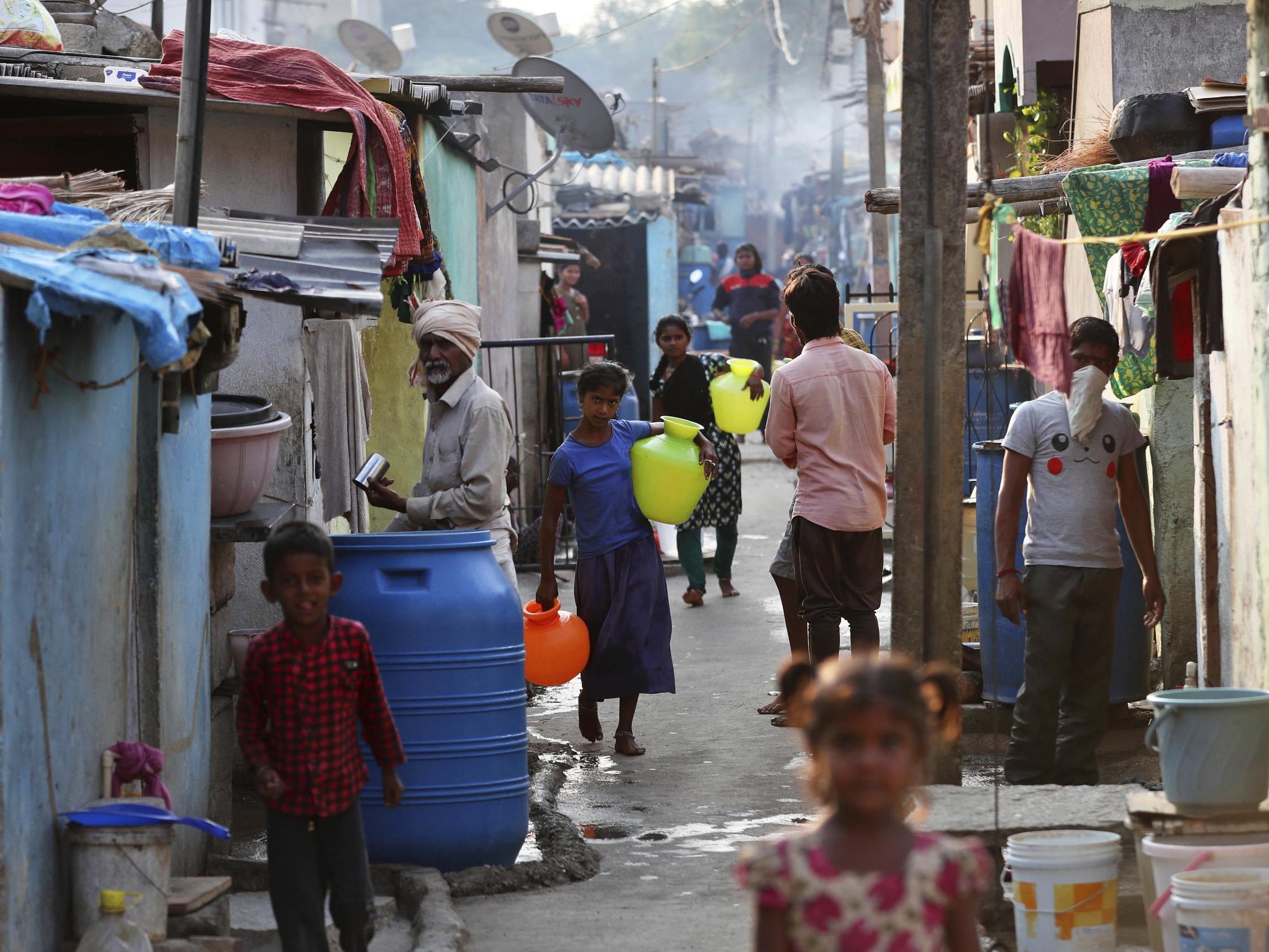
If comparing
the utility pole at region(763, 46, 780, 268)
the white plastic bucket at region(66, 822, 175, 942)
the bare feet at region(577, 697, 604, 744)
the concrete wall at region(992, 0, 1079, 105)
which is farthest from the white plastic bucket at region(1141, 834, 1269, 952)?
the utility pole at region(763, 46, 780, 268)

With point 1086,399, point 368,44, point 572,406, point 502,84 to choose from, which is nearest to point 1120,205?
point 1086,399

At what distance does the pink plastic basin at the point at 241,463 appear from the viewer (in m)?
5.56

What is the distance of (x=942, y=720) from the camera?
2910 millimetres

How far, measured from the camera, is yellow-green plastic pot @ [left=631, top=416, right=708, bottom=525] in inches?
276

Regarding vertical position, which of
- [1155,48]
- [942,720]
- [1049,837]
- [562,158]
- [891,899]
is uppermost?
[562,158]

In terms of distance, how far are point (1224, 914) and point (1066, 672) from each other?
215 cm

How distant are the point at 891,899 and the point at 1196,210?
12.7 feet

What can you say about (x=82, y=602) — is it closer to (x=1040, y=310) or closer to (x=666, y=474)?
(x=1040, y=310)

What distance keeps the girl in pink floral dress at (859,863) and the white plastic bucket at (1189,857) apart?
5.35ft

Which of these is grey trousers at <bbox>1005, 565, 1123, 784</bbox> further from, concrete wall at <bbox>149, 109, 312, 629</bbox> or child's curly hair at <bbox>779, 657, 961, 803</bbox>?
child's curly hair at <bbox>779, 657, 961, 803</bbox>

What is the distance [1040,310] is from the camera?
200 inches

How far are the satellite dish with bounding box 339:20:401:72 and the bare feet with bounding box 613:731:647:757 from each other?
40.7 ft

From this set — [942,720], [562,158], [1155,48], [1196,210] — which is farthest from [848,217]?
[942,720]

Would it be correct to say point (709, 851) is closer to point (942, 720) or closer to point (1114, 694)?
point (1114, 694)
